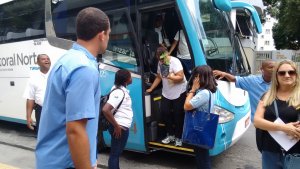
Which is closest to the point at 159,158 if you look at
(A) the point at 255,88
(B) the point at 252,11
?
(A) the point at 255,88

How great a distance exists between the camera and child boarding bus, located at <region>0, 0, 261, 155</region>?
214 inches

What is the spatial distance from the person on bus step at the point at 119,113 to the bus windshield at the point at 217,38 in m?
1.40

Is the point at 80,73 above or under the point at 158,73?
above

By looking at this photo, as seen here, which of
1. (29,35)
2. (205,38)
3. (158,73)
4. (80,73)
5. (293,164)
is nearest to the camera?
(80,73)

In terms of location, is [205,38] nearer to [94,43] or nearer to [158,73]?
[158,73]

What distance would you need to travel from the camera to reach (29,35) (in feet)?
25.0

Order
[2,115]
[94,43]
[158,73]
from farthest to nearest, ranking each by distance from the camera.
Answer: [2,115] → [158,73] → [94,43]

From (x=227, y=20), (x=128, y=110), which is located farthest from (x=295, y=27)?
(x=128, y=110)

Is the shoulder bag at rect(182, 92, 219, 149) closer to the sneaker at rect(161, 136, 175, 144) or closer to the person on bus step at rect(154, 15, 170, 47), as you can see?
the sneaker at rect(161, 136, 175, 144)

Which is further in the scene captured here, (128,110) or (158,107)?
(158,107)

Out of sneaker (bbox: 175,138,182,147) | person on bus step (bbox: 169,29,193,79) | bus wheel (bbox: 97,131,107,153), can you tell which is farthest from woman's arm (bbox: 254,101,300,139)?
bus wheel (bbox: 97,131,107,153)

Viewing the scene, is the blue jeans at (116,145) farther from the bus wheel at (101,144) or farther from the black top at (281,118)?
the black top at (281,118)

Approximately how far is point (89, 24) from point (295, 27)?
2986 centimetres

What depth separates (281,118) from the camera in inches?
133
